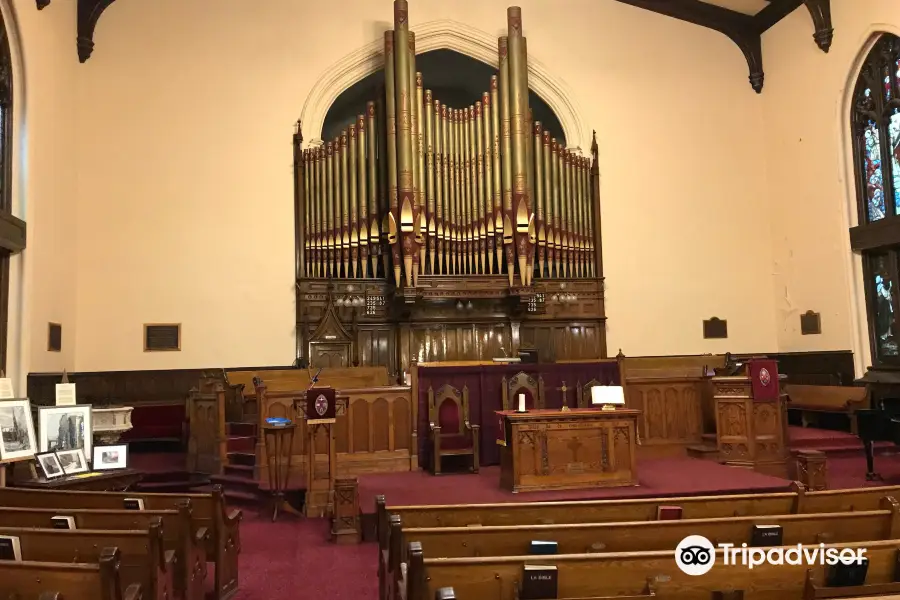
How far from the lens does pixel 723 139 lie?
1249 cm

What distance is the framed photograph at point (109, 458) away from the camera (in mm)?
5996

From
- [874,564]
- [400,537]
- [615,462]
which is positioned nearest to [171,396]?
[615,462]

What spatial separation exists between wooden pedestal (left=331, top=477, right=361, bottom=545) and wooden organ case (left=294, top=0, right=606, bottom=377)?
478 centimetres

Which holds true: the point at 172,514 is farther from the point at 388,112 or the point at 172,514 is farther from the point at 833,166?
the point at 833,166

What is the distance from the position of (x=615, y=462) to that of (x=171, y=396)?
21.1 feet

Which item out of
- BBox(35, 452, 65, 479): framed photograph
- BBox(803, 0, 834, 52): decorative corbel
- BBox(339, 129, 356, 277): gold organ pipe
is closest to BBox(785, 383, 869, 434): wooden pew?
BBox(803, 0, 834, 52): decorative corbel

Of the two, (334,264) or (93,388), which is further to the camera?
(334,264)

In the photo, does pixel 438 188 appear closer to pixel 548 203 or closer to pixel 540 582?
pixel 548 203

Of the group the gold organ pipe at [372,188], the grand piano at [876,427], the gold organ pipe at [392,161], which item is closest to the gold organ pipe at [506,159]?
the gold organ pipe at [392,161]

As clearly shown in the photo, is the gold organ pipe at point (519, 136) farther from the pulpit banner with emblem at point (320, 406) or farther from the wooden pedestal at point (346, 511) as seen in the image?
the wooden pedestal at point (346, 511)

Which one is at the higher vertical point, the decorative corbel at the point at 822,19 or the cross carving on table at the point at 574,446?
the decorative corbel at the point at 822,19

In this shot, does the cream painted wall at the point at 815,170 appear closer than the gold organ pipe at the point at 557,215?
Yes

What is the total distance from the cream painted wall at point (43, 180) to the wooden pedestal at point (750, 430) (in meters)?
7.89

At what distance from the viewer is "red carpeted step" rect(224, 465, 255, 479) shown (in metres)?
7.46
